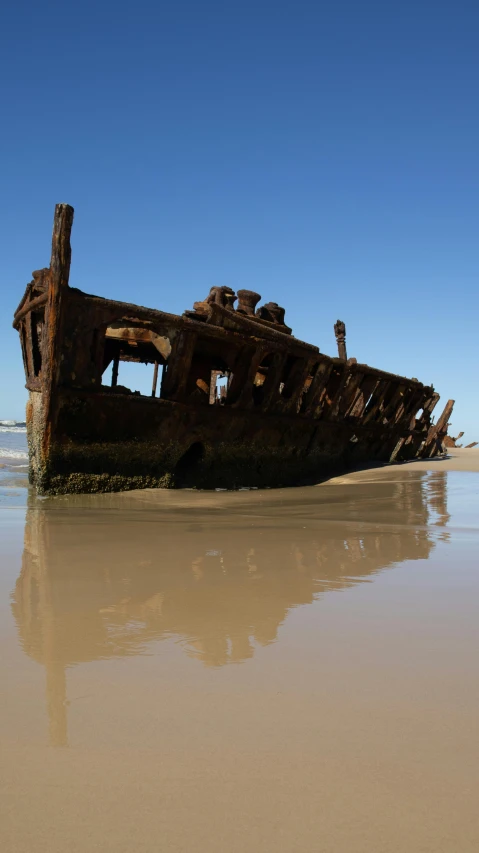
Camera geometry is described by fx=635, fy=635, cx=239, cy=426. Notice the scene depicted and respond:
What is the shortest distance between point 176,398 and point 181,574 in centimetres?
511

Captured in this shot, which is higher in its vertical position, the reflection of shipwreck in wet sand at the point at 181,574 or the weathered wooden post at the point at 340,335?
the weathered wooden post at the point at 340,335

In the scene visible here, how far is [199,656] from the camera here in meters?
1.95

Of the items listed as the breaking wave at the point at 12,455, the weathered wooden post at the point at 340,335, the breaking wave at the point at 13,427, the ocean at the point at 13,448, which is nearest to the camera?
the weathered wooden post at the point at 340,335

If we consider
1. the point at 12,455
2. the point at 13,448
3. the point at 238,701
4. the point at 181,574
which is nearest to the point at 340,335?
the point at 181,574

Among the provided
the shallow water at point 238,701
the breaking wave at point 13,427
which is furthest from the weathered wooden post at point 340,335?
the breaking wave at point 13,427

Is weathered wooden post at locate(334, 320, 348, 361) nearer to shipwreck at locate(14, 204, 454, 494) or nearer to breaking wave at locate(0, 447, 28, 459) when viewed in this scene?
shipwreck at locate(14, 204, 454, 494)

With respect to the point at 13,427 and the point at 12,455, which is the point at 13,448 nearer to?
the point at 12,455

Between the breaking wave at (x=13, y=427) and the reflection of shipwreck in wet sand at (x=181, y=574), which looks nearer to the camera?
the reflection of shipwreck in wet sand at (x=181, y=574)

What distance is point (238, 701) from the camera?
1.63m

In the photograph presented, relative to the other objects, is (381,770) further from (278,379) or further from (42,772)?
(278,379)

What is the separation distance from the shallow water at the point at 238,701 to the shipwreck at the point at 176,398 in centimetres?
377

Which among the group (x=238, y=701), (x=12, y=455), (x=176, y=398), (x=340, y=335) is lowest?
(x=238, y=701)

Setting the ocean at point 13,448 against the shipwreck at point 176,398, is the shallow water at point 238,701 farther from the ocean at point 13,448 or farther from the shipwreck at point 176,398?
the ocean at point 13,448

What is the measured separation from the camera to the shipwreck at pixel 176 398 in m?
7.04
